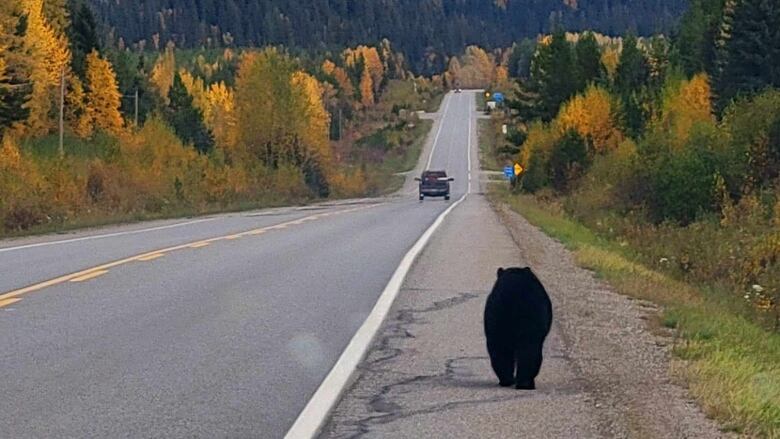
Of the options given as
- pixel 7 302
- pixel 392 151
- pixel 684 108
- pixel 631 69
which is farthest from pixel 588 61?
pixel 7 302

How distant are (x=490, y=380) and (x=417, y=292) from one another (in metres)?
6.02

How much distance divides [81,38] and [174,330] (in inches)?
2831

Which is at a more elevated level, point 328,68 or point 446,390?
point 328,68

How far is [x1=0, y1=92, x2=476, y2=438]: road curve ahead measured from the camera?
787cm

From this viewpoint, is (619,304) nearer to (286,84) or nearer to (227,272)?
(227,272)

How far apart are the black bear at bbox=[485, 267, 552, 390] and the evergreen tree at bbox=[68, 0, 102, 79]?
6986 cm

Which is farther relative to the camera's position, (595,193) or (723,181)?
(595,193)

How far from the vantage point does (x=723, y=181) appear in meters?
34.8

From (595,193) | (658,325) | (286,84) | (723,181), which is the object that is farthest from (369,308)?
(286,84)

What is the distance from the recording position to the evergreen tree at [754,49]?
6144 centimetres

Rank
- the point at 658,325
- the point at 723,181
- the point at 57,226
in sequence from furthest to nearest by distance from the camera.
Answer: the point at 723,181
the point at 57,226
the point at 658,325

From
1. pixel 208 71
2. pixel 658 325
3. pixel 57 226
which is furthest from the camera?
pixel 208 71

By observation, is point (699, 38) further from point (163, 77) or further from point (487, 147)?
point (163, 77)

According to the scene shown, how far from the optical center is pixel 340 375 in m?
9.21
